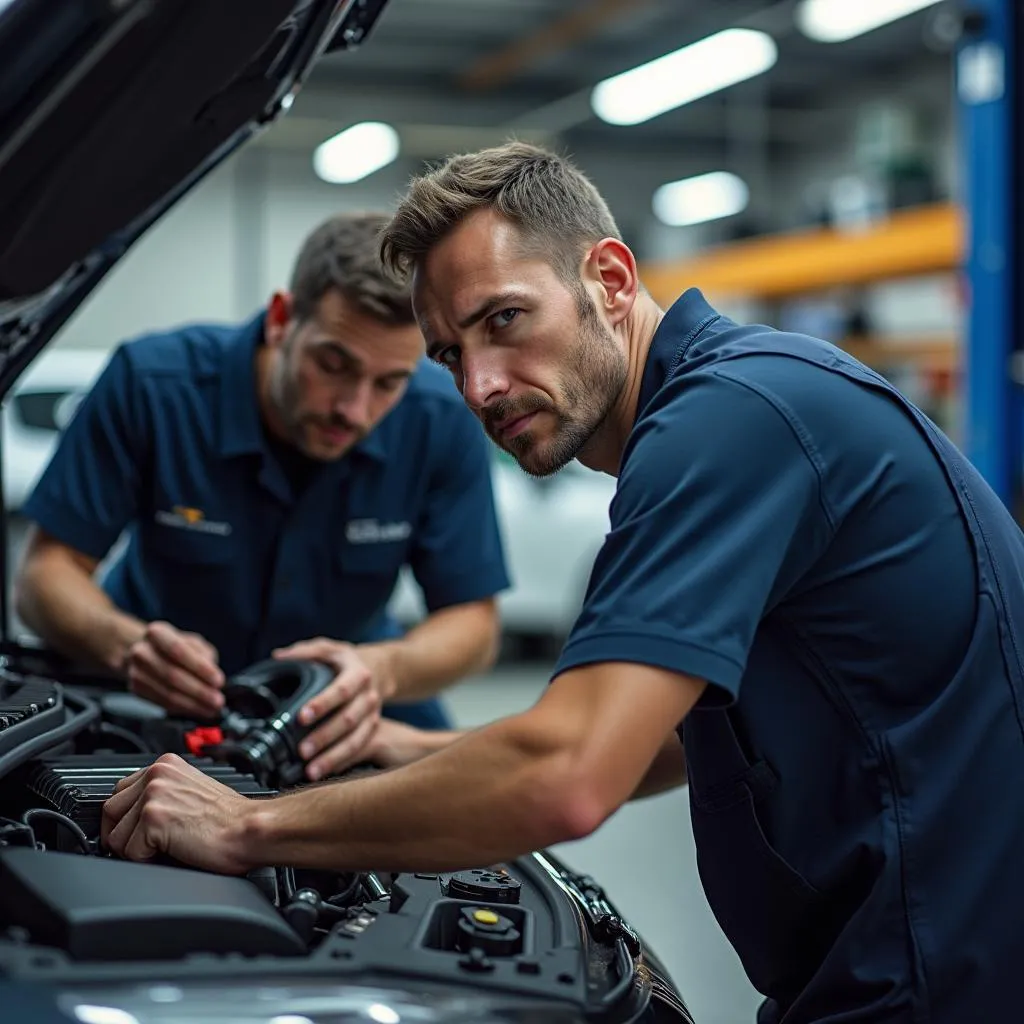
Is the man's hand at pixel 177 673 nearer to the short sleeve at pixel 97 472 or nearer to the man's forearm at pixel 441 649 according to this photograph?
the man's forearm at pixel 441 649

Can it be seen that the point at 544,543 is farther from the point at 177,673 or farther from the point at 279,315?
the point at 177,673

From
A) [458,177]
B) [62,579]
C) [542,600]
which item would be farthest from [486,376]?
[542,600]

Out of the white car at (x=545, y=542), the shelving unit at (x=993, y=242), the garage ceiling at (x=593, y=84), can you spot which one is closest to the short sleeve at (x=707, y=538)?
the shelving unit at (x=993, y=242)

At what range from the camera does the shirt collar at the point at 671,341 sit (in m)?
1.41

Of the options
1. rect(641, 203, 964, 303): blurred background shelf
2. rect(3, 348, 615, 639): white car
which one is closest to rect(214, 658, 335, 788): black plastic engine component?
rect(641, 203, 964, 303): blurred background shelf

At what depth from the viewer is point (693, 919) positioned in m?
3.67

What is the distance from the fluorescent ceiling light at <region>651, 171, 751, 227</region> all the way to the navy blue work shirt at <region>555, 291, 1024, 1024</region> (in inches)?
482

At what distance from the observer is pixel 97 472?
241cm

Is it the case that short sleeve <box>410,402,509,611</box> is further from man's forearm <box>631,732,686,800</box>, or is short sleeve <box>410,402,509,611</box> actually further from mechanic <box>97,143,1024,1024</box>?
mechanic <box>97,143,1024,1024</box>

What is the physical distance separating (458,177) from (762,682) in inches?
23.1

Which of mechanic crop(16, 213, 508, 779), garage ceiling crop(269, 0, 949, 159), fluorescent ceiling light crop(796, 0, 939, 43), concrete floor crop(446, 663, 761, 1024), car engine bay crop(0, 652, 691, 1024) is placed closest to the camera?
car engine bay crop(0, 652, 691, 1024)

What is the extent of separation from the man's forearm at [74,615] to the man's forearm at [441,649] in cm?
40

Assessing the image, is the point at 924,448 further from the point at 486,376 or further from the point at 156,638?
the point at 156,638

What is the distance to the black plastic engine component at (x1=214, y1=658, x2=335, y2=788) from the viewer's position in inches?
68.7
